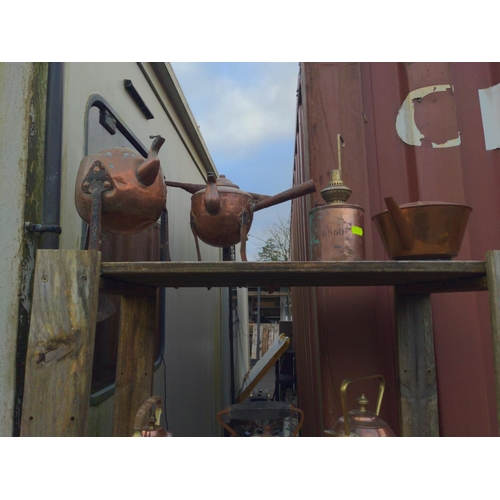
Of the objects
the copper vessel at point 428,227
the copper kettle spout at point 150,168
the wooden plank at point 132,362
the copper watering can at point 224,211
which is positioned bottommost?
the wooden plank at point 132,362

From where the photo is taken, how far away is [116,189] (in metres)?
1.17

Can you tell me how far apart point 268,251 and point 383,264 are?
14937 mm

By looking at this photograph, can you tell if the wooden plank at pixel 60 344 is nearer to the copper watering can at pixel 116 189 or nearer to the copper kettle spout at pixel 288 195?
the copper watering can at pixel 116 189

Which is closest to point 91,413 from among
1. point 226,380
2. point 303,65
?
point 303,65

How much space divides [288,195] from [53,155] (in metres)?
0.88

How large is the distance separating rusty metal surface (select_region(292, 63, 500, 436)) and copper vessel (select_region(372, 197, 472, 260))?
573 mm

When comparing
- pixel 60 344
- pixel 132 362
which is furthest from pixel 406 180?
pixel 60 344

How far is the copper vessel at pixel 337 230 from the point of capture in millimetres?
1241

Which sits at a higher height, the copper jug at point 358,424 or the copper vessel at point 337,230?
the copper vessel at point 337,230

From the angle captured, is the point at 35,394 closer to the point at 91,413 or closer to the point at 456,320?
the point at 91,413

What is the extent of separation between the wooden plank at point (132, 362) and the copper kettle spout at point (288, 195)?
23.0 inches

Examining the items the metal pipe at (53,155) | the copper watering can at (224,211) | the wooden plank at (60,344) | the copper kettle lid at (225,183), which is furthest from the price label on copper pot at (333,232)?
the metal pipe at (53,155)

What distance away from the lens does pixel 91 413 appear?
1743mm

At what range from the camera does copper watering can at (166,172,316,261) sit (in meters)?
1.27
